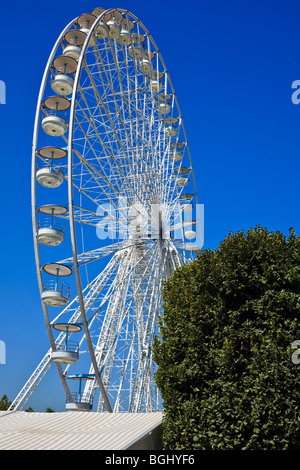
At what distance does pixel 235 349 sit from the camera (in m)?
14.5

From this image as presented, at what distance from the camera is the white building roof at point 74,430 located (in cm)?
1405

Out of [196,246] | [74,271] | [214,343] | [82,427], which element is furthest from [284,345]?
[196,246]

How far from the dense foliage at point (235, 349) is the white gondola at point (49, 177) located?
7.94 meters

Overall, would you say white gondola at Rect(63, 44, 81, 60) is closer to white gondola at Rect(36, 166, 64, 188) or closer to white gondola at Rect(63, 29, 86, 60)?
white gondola at Rect(63, 29, 86, 60)

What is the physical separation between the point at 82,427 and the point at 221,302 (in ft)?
18.5

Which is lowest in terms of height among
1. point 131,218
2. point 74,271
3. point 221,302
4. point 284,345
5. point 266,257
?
point 284,345

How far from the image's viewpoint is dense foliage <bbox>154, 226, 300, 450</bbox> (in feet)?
43.9

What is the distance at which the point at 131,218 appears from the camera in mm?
28172

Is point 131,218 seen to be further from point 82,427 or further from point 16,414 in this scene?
point 82,427

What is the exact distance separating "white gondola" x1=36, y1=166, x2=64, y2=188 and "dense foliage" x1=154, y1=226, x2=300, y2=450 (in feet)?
26.0

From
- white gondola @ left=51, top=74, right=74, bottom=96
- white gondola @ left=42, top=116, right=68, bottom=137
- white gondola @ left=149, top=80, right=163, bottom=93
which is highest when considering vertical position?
white gondola @ left=149, top=80, right=163, bottom=93

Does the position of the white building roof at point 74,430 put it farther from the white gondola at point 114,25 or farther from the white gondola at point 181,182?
the white gondola at point 181,182
